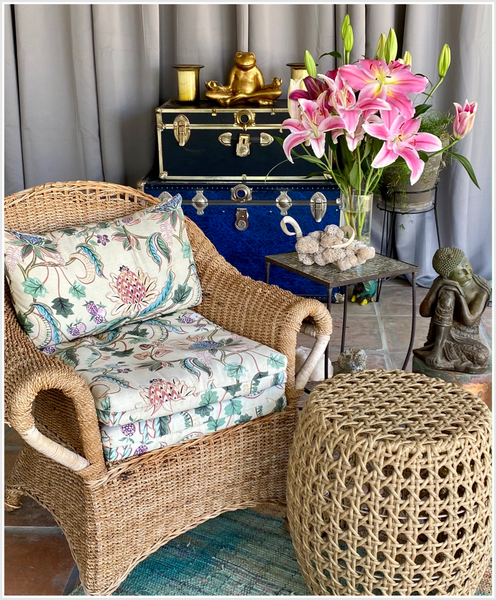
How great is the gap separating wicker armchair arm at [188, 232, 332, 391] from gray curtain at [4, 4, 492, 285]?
1397mm

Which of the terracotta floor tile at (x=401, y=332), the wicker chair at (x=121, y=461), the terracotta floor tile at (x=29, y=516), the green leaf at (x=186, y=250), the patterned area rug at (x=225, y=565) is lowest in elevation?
the patterned area rug at (x=225, y=565)

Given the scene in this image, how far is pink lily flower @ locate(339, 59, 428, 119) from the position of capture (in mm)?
1687

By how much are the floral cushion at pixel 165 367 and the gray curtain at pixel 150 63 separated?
5.44 feet

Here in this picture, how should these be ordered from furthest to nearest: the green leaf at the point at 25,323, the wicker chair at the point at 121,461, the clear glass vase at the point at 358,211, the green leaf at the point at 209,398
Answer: the clear glass vase at the point at 358,211 < the green leaf at the point at 25,323 < the green leaf at the point at 209,398 < the wicker chair at the point at 121,461

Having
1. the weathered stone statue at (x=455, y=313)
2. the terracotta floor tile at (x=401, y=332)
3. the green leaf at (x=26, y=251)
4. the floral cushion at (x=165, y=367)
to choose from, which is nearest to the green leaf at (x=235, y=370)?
the floral cushion at (x=165, y=367)

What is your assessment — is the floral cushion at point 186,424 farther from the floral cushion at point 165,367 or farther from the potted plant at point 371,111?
the potted plant at point 371,111

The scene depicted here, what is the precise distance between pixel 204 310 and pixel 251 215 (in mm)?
1067

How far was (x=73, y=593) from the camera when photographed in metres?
1.55

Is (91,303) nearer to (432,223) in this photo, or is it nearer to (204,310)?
(204,310)

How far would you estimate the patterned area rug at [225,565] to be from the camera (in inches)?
61.2

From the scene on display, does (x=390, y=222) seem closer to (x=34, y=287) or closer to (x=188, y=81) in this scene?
(x=188, y=81)

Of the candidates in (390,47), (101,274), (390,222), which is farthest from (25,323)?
(390,222)

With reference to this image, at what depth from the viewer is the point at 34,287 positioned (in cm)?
167

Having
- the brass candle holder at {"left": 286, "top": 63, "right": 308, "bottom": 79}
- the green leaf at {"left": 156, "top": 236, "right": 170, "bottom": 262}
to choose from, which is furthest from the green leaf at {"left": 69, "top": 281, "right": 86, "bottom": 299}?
the brass candle holder at {"left": 286, "top": 63, "right": 308, "bottom": 79}
